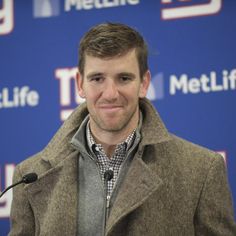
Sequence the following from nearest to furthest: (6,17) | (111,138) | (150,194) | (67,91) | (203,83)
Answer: (150,194)
(111,138)
(203,83)
(67,91)
(6,17)

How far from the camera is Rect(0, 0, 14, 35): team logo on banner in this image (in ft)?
8.75

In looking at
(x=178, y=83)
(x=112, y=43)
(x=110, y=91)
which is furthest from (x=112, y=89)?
(x=178, y=83)

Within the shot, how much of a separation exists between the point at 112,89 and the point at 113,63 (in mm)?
76

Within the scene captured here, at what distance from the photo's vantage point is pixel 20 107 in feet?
8.58

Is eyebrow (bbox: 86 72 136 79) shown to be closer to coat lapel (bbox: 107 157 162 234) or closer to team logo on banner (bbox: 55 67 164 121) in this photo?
coat lapel (bbox: 107 157 162 234)

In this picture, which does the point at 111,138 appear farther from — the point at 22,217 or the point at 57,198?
the point at 22,217

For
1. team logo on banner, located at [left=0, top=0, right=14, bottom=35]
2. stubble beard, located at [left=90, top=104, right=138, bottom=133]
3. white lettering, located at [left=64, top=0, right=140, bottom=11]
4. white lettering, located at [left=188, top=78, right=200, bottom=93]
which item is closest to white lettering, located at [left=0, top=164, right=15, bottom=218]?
team logo on banner, located at [left=0, top=0, right=14, bottom=35]

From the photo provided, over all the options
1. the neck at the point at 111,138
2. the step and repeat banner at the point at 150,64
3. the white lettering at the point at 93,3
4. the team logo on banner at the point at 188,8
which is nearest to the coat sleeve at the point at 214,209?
the neck at the point at 111,138

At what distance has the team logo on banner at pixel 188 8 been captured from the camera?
7.70 ft

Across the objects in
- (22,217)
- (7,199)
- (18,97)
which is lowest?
(7,199)

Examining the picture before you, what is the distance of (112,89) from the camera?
5.25 ft

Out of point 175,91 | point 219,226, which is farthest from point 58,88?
point 219,226

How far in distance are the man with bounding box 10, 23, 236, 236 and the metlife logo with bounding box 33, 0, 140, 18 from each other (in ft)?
2.78

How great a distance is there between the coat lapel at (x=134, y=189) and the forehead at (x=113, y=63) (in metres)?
0.27
